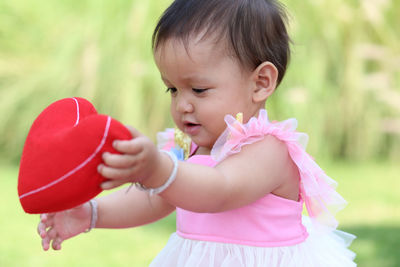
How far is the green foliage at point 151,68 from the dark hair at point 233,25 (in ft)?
12.1

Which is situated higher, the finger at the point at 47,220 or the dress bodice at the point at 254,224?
the dress bodice at the point at 254,224

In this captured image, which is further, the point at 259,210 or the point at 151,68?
the point at 151,68

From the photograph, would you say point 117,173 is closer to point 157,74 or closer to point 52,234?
point 52,234

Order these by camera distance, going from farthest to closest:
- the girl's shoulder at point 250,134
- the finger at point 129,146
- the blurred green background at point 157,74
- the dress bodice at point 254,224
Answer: the blurred green background at point 157,74 → the dress bodice at point 254,224 → the girl's shoulder at point 250,134 → the finger at point 129,146

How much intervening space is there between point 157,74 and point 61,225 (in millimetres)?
3763

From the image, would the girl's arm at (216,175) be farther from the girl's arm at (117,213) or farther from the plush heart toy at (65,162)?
the girl's arm at (117,213)

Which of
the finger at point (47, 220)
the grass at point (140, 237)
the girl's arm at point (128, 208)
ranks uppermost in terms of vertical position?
the girl's arm at point (128, 208)

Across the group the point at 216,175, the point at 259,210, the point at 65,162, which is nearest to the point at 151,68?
the point at 259,210

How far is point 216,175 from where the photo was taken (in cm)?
132

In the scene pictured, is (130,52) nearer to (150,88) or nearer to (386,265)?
(150,88)

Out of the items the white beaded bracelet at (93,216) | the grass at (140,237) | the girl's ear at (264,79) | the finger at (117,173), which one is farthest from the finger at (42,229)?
the grass at (140,237)

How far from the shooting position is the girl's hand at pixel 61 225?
161cm

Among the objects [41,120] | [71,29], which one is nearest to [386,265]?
[41,120]

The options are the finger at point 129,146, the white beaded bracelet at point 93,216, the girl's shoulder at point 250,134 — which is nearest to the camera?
the finger at point 129,146
